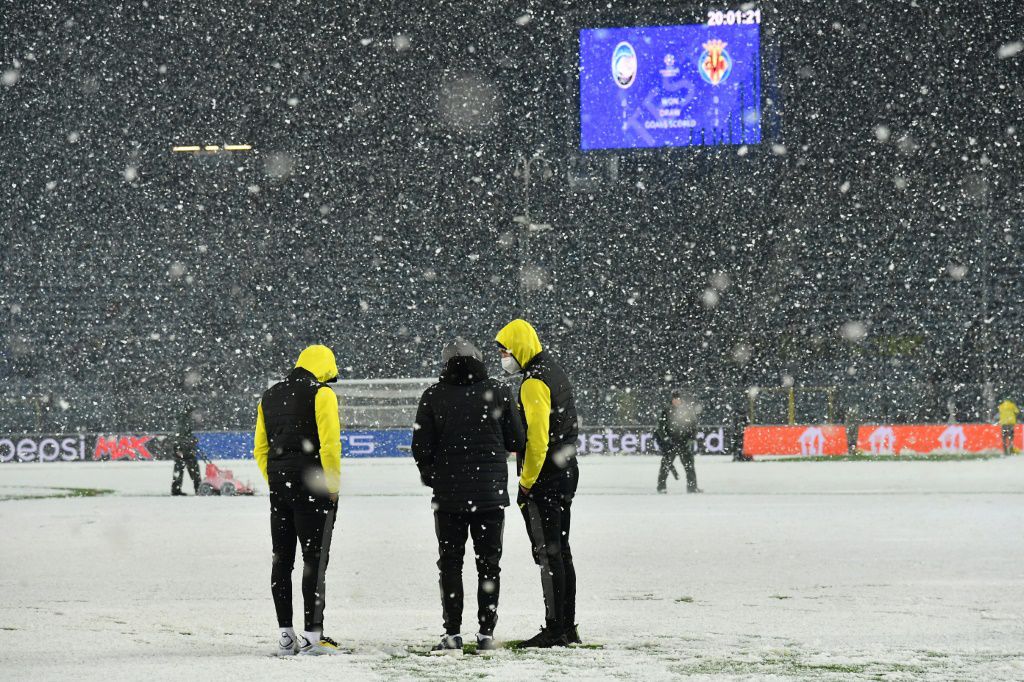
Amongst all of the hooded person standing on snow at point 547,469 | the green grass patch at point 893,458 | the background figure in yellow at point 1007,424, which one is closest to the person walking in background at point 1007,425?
the background figure in yellow at point 1007,424

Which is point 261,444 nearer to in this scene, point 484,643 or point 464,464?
point 464,464

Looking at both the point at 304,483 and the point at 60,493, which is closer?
the point at 304,483

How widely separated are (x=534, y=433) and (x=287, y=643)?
1.51 metres

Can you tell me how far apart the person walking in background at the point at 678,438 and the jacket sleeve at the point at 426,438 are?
501 inches

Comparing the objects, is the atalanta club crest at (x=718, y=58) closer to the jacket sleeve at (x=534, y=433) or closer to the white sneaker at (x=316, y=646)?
the jacket sleeve at (x=534, y=433)

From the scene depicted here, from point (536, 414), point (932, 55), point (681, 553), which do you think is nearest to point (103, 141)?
point (932, 55)

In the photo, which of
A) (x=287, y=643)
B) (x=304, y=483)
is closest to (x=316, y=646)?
(x=287, y=643)

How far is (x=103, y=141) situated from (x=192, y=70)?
466 centimetres

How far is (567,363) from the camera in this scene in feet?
162

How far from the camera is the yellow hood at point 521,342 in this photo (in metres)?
6.25

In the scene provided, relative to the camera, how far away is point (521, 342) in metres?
6.24

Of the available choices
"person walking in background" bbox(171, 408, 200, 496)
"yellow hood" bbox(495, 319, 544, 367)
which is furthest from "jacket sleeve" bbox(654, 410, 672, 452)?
"yellow hood" bbox(495, 319, 544, 367)

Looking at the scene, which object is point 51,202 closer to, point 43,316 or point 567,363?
point 43,316

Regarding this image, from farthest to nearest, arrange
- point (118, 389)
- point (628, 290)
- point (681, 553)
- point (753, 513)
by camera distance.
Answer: point (628, 290)
point (118, 389)
point (753, 513)
point (681, 553)
